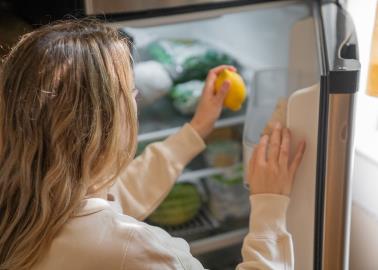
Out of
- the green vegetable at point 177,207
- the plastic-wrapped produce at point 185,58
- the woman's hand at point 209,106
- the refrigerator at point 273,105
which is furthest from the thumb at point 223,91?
the green vegetable at point 177,207

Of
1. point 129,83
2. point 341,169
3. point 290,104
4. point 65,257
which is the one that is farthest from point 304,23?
Result: point 65,257

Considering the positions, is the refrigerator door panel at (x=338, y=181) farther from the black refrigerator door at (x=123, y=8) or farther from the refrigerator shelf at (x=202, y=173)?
the refrigerator shelf at (x=202, y=173)

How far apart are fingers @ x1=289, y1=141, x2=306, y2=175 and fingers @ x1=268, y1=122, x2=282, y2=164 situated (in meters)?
0.04

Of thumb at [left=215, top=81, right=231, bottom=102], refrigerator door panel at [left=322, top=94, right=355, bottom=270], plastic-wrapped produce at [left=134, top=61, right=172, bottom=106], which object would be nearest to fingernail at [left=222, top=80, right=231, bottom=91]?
thumb at [left=215, top=81, right=231, bottom=102]

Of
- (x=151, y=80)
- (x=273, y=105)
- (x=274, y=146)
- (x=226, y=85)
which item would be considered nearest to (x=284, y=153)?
(x=274, y=146)

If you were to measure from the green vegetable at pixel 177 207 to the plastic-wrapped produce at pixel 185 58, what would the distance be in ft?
1.03

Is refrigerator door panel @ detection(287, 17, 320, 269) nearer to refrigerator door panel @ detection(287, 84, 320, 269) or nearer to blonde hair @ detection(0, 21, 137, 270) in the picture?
refrigerator door panel @ detection(287, 84, 320, 269)

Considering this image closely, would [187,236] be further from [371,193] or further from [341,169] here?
[341,169]

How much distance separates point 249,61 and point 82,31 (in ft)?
2.59

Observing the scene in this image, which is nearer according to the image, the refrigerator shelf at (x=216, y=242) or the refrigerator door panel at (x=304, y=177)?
the refrigerator door panel at (x=304, y=177)

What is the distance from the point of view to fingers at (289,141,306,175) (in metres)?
1.19

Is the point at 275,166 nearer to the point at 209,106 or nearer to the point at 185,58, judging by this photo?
the point at 209,106

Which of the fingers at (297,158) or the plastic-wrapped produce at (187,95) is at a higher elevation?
the plastic-wrapped produce at (187,95)

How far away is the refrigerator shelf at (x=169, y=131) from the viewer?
151cm
